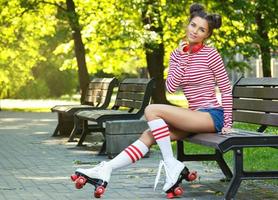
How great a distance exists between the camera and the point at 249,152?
11836 millimetres

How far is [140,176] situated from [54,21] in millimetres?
20597

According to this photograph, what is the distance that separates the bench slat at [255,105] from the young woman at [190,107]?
623mm

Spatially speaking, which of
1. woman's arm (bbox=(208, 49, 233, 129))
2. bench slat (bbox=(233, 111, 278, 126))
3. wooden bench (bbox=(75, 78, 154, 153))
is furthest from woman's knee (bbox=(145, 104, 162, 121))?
wooden bench (bbox=(75, 78, 154, 153))

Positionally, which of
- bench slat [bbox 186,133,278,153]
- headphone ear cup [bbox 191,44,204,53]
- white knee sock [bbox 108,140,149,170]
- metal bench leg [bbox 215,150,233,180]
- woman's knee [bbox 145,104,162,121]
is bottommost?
metal bench leg [bbox 215,150,233,180]

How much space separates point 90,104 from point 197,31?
8584mm

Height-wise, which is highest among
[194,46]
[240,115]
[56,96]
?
[194,46]

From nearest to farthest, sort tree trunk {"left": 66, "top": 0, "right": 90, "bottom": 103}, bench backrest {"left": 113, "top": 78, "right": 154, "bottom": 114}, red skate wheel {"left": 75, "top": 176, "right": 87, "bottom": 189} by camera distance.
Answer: red skate wheel {"left": 75, "top": 176, "right": 87, "bottom": 189}, bench backrest {"left": 113, "top": 78, "right": 154, "bottom": 114}, tree trunk {"left": 66, "top": 0, "right": 90, "bottom": 103}

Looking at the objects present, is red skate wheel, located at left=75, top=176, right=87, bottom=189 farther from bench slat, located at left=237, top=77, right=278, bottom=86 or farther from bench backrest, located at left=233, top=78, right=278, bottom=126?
bench slat, located at left=237, top=77, right=278, bottom=86

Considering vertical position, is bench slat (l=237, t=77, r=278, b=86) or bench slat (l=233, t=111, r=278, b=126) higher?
bench slat (l=237, t=77, r=278, b=86)

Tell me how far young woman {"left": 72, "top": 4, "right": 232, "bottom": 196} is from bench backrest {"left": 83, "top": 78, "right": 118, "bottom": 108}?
640cm

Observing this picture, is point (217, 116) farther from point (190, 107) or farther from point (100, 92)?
point (100, 92)

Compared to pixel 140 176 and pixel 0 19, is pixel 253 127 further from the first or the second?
pixel 0 19

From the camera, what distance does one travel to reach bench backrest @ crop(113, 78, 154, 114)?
11.9 metres

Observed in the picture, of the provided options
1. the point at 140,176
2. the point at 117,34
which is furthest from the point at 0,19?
the point at 140,176
